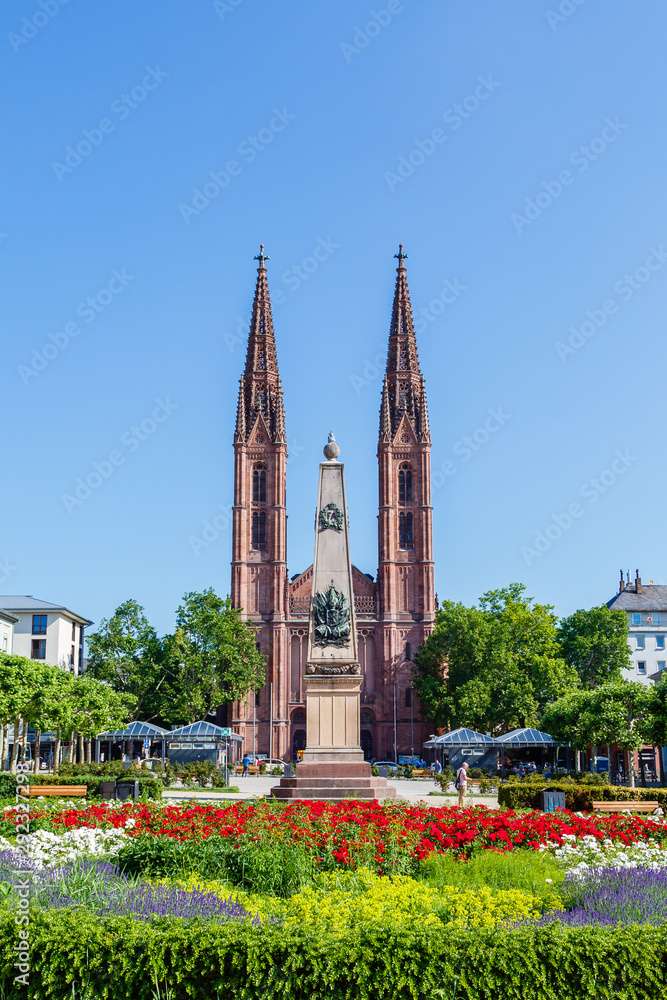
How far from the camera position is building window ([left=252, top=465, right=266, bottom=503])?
306 ft

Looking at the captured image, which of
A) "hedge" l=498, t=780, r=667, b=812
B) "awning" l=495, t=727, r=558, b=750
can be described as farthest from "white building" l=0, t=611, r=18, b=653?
"hedge" l=498, t=780, r=667, b=812

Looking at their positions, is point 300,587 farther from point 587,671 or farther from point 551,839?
point 551,839

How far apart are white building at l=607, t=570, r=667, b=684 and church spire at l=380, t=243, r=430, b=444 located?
24855mm

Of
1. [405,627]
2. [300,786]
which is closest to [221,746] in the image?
[300,786]

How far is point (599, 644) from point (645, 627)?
694 inches

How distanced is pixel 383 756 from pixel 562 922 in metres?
81.4

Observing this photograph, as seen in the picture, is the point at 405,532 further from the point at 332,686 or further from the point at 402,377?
the point at 332,686

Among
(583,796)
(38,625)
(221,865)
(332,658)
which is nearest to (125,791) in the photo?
(332,658)

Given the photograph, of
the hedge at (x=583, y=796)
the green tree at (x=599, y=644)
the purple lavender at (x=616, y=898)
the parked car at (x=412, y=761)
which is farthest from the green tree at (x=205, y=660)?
the purple lavender at (x=616, y=898)

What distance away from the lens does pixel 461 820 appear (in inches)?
608

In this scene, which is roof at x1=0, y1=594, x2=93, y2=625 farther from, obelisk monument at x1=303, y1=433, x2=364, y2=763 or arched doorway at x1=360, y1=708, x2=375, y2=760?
obelisk monument at x1=303, y1=433, x2=364, y2=763

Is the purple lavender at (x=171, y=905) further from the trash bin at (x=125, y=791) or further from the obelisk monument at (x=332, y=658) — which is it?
the trash bin at (x=125, y=791)

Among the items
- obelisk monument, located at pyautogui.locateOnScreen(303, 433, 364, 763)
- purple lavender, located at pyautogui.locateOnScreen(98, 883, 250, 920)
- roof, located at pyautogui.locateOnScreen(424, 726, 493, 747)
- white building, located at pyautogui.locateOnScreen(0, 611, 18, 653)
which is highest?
white building, located at pyautogui.locateOnScreen(0, 611, 18, 653)

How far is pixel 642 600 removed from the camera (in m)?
95.4
